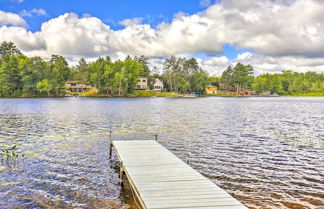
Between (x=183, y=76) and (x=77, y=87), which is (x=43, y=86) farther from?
(x=183, y=76)

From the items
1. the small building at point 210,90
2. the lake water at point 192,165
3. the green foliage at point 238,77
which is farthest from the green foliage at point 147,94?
the lake water at point 192,165

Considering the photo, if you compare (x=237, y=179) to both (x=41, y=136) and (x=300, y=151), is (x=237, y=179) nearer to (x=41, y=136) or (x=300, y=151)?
(x=300, y=151)

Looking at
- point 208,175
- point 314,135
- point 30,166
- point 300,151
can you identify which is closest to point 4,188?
point 30,166

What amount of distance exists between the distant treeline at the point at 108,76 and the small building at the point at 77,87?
3.04 meters

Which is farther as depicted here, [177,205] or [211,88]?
[211,88]

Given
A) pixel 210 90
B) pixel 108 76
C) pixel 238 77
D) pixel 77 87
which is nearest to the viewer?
pixel 108 76

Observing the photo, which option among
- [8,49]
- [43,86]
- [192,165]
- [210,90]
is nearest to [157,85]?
[210,90]

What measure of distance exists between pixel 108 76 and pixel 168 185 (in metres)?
127

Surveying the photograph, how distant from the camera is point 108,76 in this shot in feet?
432

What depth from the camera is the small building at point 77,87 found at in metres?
147

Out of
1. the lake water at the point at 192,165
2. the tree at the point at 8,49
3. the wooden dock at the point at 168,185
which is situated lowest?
the lake water at the point at 192,165

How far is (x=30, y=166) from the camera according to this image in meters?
14.1

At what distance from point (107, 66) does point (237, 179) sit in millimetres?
127816

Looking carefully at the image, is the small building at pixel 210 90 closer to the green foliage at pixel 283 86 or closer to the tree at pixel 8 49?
the green foliage at pixel 283 86
